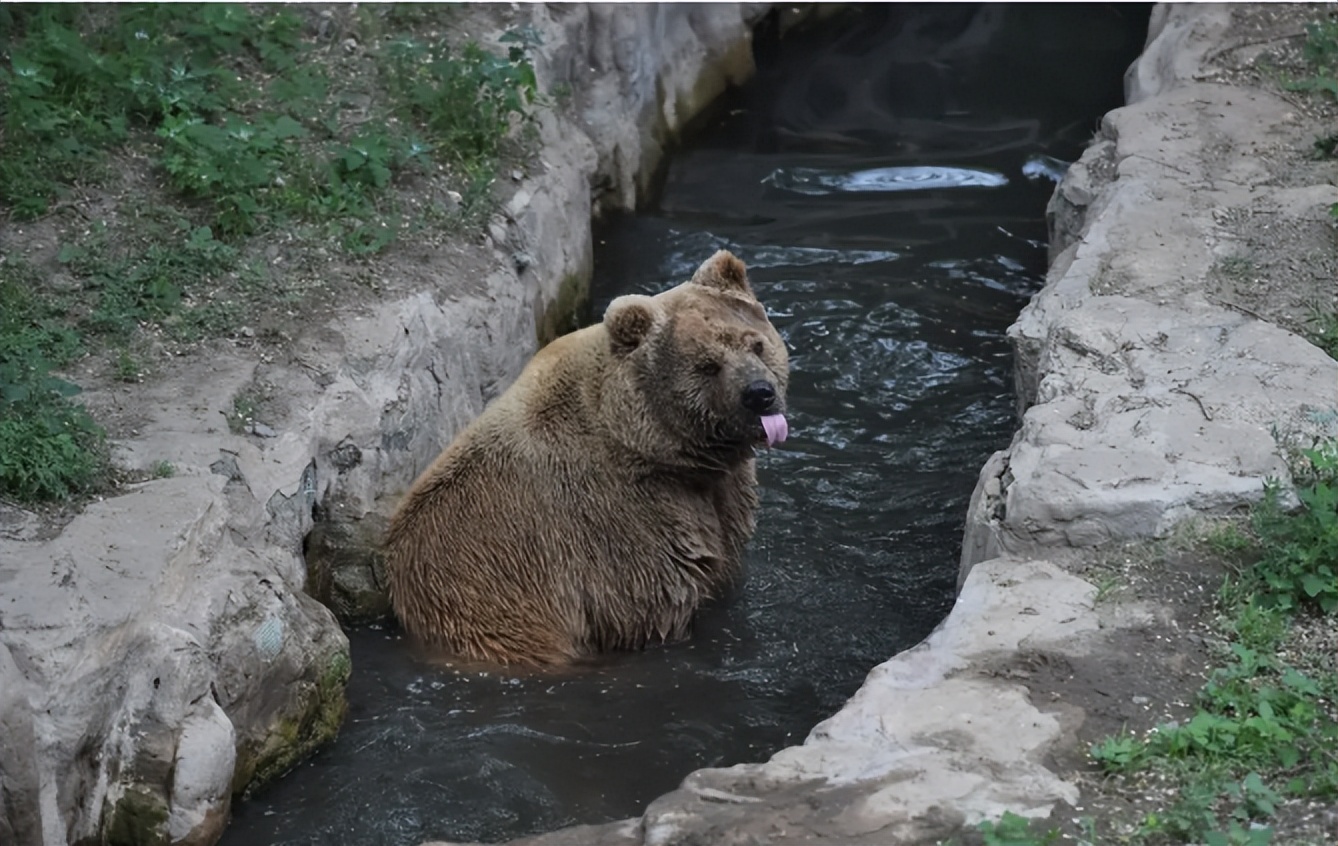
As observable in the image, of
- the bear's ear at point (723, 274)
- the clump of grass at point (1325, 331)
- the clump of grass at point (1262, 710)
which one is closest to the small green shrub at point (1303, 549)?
the clump of grass at point (1262, 710)

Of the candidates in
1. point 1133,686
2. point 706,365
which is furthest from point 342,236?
point 1133,686

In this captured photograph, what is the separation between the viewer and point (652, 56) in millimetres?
11359

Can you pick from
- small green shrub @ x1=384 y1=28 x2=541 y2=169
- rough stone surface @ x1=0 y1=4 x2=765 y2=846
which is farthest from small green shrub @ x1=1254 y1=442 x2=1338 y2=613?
small green shrub @ x1=384 y1=28 x2=541 y2=169

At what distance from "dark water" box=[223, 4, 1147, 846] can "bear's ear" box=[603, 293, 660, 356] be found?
1.29 m

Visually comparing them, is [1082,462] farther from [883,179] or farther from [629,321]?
[883,179]

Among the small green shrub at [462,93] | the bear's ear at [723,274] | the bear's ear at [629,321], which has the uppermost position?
the small green shrub at [462,93]

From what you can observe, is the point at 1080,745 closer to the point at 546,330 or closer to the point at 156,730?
the point at 156,730

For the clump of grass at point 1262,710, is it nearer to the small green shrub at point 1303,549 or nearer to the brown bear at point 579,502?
the small green shrub at point 1303,549

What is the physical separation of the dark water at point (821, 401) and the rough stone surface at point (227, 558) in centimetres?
35

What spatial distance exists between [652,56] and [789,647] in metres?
5.97

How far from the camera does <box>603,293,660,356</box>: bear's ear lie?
20.4ft

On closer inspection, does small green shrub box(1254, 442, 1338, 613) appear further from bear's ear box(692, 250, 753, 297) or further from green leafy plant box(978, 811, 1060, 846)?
bear's ear box(692, 250, 753, 297)

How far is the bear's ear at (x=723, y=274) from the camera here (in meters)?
6.53

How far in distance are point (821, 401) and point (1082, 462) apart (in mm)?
3225
